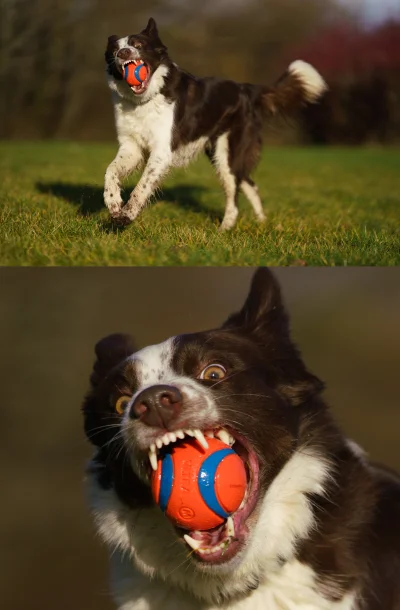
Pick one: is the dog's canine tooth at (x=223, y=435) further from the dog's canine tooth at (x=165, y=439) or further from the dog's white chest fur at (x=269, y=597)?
the dog's white chest fur at (x=269, y=597)

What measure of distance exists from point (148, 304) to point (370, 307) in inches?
86.0

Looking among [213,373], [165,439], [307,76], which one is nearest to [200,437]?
[165,439]

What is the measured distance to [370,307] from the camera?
736 cm

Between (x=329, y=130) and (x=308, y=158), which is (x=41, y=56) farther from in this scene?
(x=329, y=130)

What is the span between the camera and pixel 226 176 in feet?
16.3

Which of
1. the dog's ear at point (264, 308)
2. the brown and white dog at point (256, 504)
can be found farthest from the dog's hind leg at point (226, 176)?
the brown and white dog at point (256, 504)

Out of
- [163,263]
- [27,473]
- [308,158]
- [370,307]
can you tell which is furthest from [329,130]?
[163,263]

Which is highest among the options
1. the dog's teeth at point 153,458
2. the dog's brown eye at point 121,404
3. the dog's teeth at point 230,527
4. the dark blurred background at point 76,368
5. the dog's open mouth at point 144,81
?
the dog's open mouth at point 144,81

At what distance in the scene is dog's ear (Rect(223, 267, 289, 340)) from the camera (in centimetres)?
296

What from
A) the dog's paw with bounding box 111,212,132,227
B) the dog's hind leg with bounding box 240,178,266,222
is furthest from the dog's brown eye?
the dog's hind leg with bounding box 240,178,266,222

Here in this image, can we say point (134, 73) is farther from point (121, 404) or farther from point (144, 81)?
point (121, 404)

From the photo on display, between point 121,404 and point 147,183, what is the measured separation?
6.07 feet

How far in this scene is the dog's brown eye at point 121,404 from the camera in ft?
9.14

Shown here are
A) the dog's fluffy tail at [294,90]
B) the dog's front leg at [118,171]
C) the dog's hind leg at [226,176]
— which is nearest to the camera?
the dog's front leg at [118,171]
